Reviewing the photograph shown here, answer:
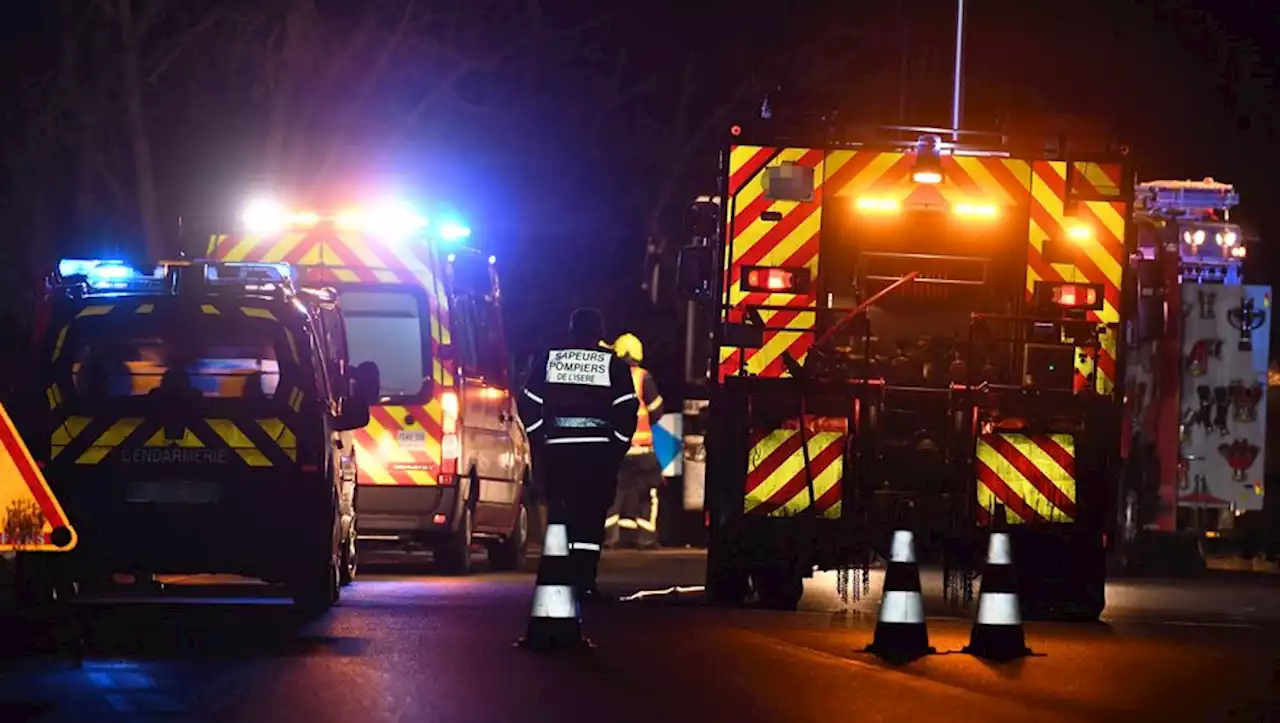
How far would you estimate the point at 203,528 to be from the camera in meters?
13.7

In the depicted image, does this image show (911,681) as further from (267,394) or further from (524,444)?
(524,444)

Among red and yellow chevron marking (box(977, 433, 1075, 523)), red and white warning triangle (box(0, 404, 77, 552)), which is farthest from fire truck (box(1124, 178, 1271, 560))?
red and white warning triangle (box(0, 404, 77, 552))

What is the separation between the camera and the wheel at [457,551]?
61.0 feet

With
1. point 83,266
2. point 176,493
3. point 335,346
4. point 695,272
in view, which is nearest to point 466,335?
point 335,346

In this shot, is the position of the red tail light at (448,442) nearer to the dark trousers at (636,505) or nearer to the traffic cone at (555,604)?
the dark trousers at (636,505)

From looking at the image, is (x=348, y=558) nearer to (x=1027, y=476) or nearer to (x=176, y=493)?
(x=176, y=493)

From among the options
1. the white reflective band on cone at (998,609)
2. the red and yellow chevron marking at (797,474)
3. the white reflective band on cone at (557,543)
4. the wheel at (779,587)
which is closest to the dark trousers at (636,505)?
the wheel at (779,587)

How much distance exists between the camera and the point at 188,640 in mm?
12648

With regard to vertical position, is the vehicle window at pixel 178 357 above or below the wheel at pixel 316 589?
above

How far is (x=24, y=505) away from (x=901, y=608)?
413 centimetres

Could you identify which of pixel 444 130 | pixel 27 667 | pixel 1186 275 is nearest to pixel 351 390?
pixel 27 667

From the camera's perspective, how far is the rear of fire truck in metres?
14.9

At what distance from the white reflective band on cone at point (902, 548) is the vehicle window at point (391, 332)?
6.47 m

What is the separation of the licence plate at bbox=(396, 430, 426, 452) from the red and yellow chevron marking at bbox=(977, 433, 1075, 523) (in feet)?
15.4
